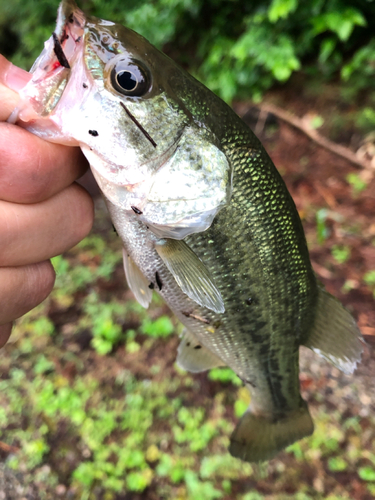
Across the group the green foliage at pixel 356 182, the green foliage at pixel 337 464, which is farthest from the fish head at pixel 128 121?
the green foliage at pixel 356 182

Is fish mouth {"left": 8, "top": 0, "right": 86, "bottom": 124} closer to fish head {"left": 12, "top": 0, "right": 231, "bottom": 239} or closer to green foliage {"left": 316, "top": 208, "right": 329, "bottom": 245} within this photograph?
fish head {"left": 12, "top": 0, "right": 231, "bottom": 239}

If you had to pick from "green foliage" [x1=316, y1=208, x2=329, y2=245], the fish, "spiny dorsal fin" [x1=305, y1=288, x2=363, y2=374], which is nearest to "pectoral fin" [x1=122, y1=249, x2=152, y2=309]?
the fish

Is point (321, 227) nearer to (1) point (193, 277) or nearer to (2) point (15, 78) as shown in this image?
(1) point (193, 277)

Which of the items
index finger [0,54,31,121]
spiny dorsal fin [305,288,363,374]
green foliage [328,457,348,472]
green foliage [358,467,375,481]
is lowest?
green foliage [328,457,348,472]

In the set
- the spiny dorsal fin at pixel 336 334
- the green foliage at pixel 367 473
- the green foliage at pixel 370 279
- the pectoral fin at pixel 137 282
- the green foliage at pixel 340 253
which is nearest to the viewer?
the pectoral fin at pixel 137 282

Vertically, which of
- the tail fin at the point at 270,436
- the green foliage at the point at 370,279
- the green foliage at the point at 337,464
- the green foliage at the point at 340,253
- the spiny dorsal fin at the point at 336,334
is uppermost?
the spiny dorsal fin at the point at 336,334

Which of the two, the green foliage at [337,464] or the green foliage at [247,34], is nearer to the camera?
the green foliage at [337,464]

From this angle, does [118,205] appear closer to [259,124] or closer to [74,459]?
[74,459]

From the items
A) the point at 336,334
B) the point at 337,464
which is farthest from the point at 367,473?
the point at 336,334

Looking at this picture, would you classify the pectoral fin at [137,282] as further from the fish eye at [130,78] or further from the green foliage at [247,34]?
the green foliage at [247,34]
